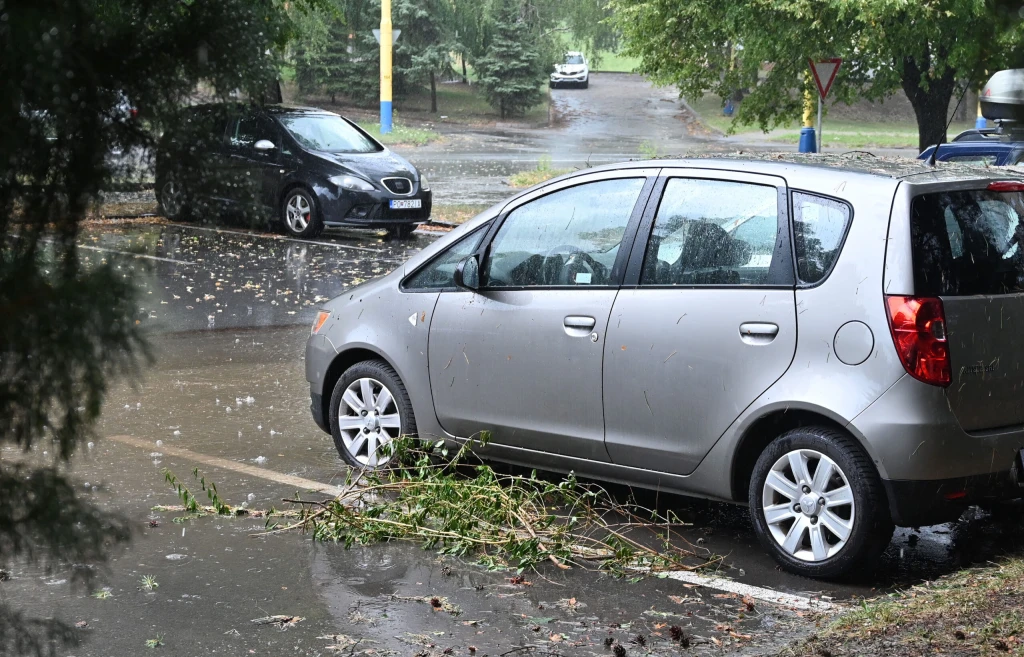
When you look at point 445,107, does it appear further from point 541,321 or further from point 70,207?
point 70,207

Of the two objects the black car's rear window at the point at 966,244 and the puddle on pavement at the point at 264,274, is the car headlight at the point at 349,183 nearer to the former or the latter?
the puddle on pavement at the point at 264,274

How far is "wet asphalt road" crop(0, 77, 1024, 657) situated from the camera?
454 cm

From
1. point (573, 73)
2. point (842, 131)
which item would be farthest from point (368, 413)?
point (573, 73)

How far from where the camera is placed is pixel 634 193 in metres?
6.07

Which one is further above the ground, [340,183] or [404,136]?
[404,136]

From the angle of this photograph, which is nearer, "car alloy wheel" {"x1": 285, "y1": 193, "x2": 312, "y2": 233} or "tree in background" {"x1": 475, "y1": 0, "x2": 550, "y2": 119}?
"car alloy wheel" {"x1": 285, "y1": 193, "x2": 312, "y2": 233}

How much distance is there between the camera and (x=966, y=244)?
5375mm

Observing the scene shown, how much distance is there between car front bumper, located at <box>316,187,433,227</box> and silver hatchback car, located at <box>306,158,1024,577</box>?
35.6 feet

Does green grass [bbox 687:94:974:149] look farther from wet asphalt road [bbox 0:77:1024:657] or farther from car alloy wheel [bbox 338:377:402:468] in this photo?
car alloy wheel [bbox 338:377:402:468]

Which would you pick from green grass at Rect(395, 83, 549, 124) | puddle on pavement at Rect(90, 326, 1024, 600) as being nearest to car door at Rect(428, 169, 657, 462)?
puddle on pavement at Rect(90, 326, 1024, 600)

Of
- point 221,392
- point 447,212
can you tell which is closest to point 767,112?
point 447,212

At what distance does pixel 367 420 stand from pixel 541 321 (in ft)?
4.53

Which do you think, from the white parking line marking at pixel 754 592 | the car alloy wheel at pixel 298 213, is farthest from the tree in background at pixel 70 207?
the car alloy wheel at pixel 298 213

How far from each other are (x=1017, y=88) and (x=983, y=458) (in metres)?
3.46
